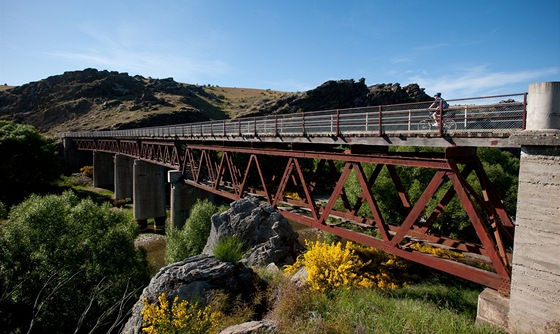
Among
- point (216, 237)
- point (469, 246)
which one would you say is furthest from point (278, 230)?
point (469, 246)

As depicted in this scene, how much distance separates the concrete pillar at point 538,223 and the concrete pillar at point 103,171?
69.3m

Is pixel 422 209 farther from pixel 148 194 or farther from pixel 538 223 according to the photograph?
pixel 148 194

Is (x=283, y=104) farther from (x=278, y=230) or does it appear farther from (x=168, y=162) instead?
(x=278, y=230)

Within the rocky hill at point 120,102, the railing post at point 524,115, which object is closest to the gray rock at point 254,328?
the railing post at point 524,115

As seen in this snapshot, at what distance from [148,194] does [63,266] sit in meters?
25.7

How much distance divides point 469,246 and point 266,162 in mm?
49960

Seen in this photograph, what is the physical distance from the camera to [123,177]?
53.3 m

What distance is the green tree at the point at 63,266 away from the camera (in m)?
16.5

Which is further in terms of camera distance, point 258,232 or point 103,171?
point 103,171

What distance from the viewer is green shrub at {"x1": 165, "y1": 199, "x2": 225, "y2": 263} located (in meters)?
25.0

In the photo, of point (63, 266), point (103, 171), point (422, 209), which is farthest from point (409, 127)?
point (103, 171)

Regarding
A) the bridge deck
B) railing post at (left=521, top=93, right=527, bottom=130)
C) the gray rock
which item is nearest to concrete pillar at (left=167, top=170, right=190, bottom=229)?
the bridge deck

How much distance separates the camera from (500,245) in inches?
369

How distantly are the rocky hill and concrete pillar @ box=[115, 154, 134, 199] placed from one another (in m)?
35.7
